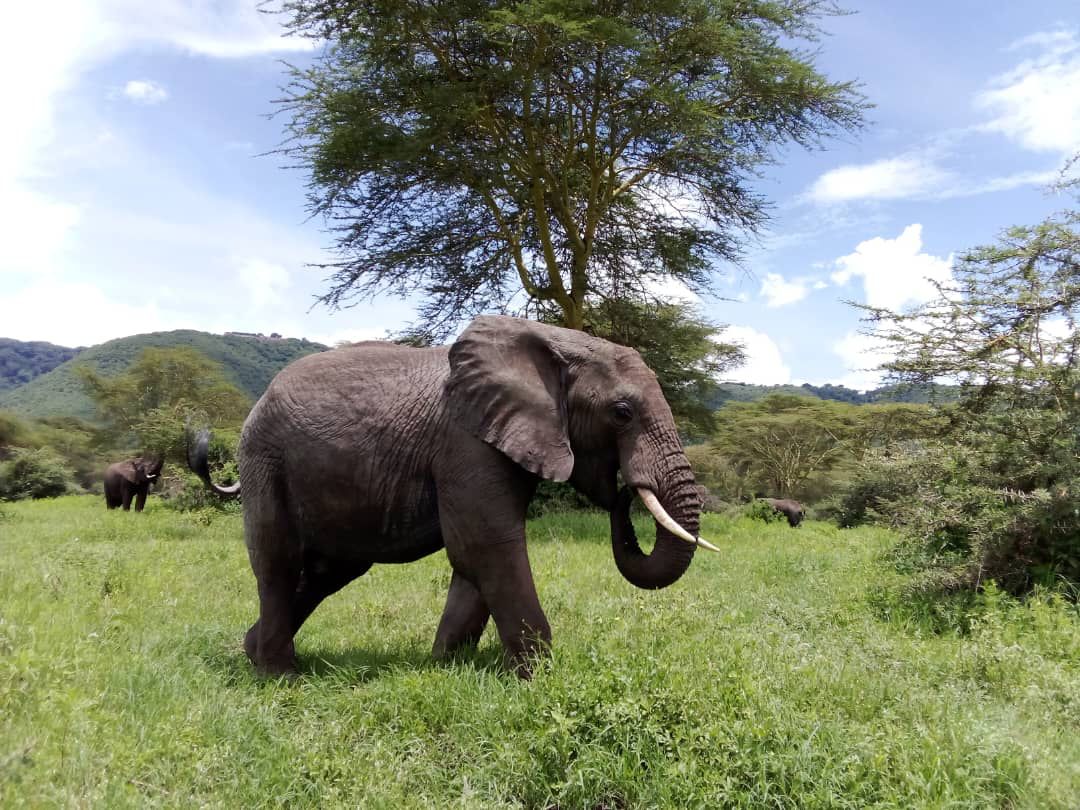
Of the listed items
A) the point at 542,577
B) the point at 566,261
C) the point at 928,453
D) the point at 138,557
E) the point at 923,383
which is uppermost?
the point at 566,261

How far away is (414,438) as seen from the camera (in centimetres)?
454

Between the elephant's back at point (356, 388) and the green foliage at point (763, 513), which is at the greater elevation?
the elephant's back at point (356, 388)

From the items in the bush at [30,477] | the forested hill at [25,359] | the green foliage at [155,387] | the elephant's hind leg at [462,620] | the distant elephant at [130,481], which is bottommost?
the bush at [30,477]

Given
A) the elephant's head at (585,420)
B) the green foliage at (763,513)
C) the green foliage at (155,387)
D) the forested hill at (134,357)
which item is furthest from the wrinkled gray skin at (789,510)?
the forested hill at (134,357)

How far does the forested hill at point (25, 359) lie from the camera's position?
13600 centimetres

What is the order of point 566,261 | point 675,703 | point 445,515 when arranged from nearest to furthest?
point 675,703 < point 445,515 < point 566,261

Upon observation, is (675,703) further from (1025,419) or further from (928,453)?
(928,453)

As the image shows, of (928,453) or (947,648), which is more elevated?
(928,453)

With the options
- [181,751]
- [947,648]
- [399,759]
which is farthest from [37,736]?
[947,648]

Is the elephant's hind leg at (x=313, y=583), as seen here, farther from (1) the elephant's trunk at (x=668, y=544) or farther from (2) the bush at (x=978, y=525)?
(2) the bush at (x=978, y=525)

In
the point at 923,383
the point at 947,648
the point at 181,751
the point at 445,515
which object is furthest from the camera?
the point at 923,383

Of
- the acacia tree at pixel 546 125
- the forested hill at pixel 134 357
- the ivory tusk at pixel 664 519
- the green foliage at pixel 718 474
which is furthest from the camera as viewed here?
the forested hill at pixel 134 357

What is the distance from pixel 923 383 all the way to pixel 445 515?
295 inches

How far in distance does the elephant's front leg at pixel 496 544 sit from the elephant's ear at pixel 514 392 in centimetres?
17
